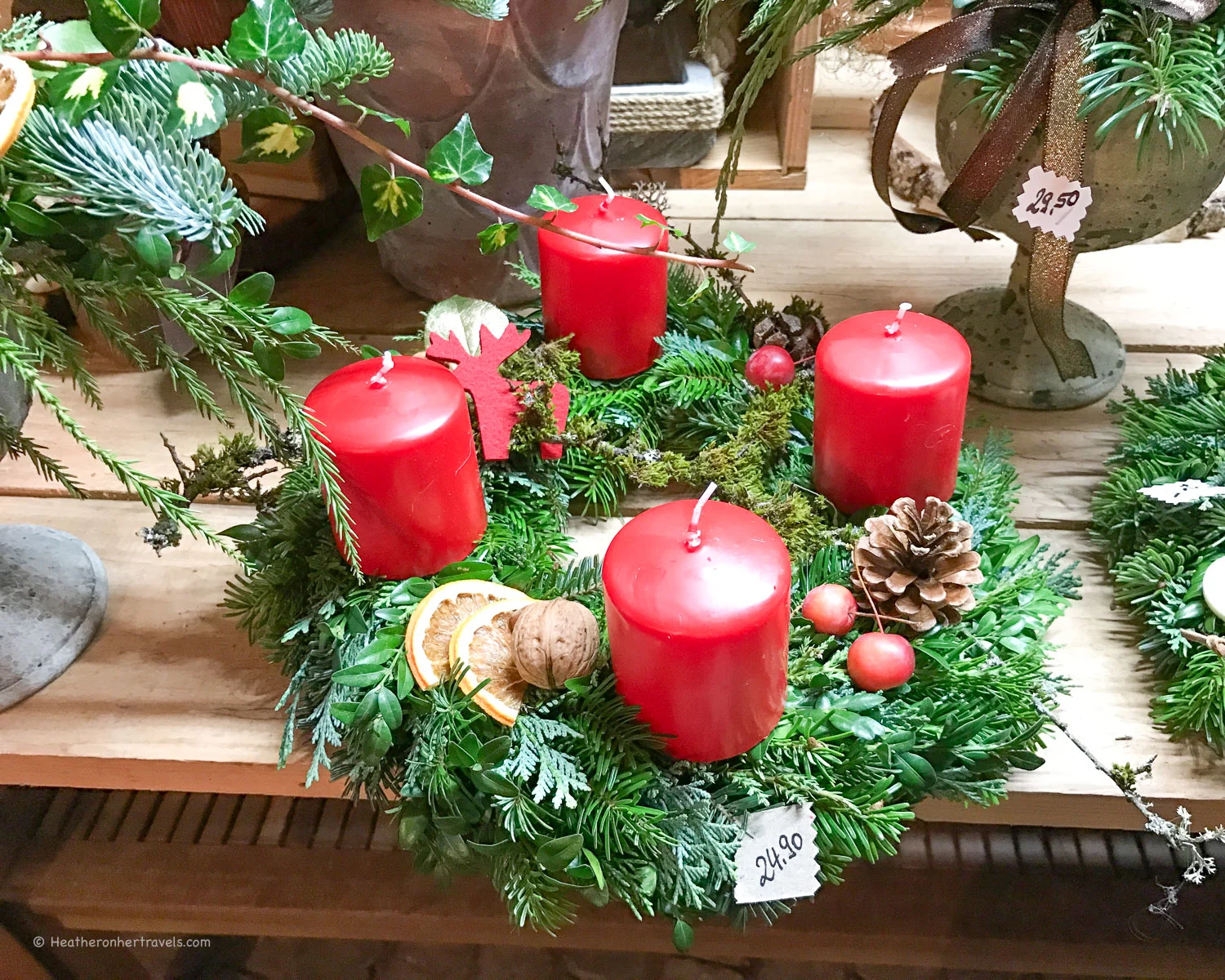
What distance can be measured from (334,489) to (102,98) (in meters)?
0.21

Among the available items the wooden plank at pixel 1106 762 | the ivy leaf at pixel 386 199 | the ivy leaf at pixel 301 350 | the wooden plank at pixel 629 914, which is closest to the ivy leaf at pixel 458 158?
the ivy leaf at pixel 386 199

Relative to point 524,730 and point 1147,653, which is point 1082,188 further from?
point 524,730

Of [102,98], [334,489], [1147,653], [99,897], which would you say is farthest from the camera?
[99,897]

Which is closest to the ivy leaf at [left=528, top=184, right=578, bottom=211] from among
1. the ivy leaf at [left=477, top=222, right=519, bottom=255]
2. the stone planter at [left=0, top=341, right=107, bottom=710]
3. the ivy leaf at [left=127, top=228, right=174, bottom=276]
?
the ivy leaf at [left=477, top=222, right=519, bottom=255]

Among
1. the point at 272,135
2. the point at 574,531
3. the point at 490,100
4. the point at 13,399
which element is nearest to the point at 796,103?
the point at 490,100

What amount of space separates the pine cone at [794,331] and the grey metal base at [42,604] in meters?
0.54

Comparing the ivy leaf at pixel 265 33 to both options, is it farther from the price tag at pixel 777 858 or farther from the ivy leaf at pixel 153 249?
the price tag at pixel 777 858

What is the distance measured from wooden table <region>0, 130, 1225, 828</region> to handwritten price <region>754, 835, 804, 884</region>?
112mm

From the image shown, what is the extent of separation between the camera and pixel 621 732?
0.52 meters

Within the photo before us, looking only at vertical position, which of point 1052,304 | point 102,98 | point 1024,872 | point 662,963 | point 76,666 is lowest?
point 662,963

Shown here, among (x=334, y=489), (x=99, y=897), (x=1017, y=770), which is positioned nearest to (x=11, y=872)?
(x=99, y=897)

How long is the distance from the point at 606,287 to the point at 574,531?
0.19m

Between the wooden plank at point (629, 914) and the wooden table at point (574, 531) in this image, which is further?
the wooden plank at point (629, 914)

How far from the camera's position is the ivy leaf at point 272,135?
492mm
